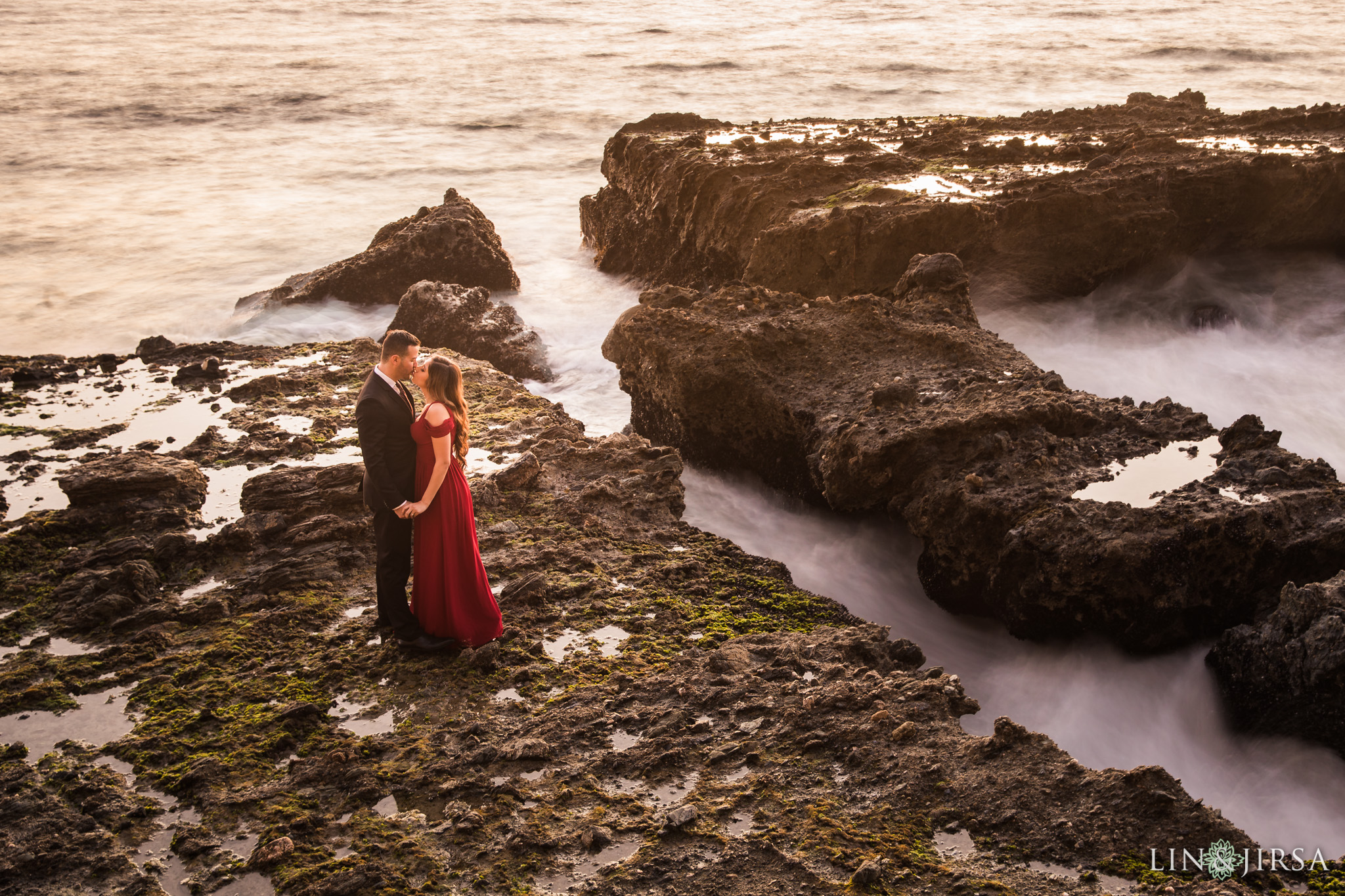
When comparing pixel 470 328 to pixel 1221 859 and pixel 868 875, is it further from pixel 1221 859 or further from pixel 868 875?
pixel 1221 859

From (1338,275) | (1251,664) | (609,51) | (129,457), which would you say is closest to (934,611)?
(1251,664)

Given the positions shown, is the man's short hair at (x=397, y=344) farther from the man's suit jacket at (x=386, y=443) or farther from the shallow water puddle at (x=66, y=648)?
the shallow water puddle at (x=66, y=648)

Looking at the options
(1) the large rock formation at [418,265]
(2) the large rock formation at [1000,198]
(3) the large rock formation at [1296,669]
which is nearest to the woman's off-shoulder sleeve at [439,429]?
(3) the large rock formation at [1296,669]

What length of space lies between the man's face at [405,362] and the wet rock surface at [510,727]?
1467mm

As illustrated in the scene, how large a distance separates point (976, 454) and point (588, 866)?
3746mm

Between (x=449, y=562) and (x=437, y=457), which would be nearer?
(x=437, y=457)

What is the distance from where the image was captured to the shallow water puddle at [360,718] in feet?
15.9

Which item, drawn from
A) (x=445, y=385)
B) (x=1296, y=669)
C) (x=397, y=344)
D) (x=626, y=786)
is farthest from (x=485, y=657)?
(x=1296, y=669)

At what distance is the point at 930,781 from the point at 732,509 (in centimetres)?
371

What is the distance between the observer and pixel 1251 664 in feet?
17.6

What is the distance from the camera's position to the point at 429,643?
5398mm

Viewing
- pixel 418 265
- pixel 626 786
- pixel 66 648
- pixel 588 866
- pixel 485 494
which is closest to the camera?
pixel 588 866

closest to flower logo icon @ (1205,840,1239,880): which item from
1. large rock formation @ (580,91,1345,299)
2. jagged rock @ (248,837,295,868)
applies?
jagged rock @ (248,837,295,868)

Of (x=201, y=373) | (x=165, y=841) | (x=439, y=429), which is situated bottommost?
(x=165, y=841)
